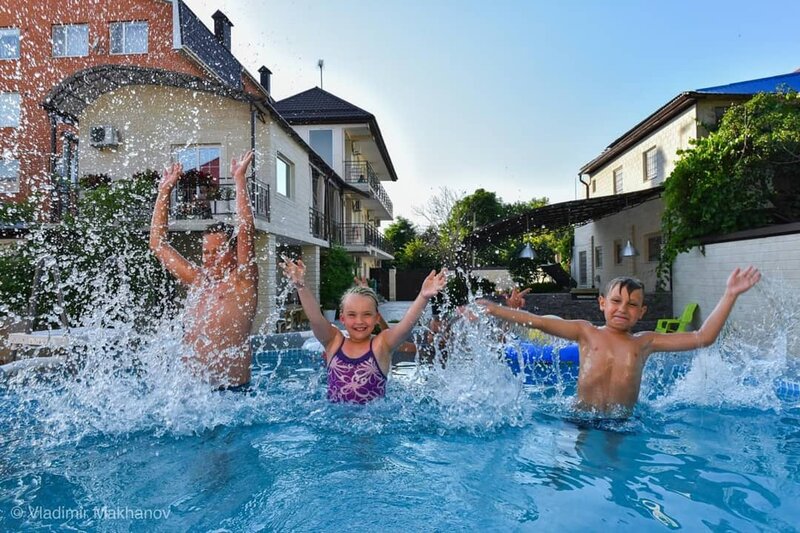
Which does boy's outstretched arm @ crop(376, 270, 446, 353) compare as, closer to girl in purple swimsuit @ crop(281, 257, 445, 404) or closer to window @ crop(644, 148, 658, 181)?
girl in purple swimsuit @ crop(281, 257, 445, 404)

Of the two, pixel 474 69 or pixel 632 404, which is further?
pixel 474 69

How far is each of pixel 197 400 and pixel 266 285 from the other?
31.7ft

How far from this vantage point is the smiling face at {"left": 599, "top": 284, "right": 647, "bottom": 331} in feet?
12.5

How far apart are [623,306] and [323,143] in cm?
2119

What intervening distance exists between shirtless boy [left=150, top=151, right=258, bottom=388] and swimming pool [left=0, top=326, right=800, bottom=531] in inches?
10.1

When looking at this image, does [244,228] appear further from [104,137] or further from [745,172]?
[104,137]

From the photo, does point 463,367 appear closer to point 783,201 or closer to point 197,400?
point 197,400

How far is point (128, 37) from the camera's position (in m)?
17.2

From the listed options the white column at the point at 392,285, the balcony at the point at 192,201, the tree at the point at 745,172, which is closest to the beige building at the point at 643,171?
the tree at the point at 745,172

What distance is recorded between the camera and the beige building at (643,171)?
508 inches

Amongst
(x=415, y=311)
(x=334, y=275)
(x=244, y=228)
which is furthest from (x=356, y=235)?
(x=415, y=311)

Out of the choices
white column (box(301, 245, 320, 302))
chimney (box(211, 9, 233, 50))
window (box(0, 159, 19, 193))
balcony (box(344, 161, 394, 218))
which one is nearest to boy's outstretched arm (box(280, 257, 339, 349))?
white column (box(301, 245, 320, 302))

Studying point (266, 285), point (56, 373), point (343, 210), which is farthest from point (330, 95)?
point (56, 373)

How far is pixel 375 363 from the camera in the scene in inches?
155
